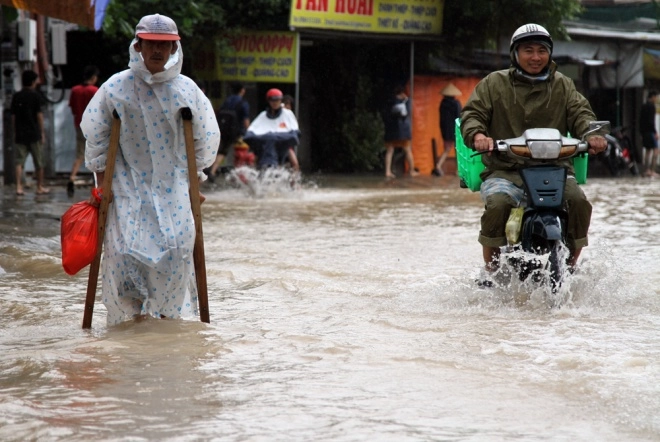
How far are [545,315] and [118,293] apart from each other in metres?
2.23

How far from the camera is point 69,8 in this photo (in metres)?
10.7

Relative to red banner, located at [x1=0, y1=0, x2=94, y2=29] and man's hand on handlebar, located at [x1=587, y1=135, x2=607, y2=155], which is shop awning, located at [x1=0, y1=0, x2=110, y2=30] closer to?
red banner, located at [x1=0, y1=0, x2=94, y2=29]

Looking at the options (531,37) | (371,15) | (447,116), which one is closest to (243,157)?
(371,15)

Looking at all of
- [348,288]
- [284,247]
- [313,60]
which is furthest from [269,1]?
[348,288]

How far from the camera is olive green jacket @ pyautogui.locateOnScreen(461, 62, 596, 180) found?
21.7 ft

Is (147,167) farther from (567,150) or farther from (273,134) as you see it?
(273,134)

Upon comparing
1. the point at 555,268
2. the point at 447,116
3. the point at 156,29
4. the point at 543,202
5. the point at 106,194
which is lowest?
the point at 555,268

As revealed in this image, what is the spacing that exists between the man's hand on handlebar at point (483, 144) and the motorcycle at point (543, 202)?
7 cm

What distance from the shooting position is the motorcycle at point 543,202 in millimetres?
6348

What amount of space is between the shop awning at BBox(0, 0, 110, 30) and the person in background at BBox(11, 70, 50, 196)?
437 centimetres

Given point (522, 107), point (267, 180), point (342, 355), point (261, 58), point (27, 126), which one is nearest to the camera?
point (342, 355)

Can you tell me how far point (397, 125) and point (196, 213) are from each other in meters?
16.4

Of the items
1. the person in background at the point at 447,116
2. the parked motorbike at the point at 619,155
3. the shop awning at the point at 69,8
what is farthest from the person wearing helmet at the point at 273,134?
the parked motorbike at the point at 619,155

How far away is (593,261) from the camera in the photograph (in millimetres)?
7605
